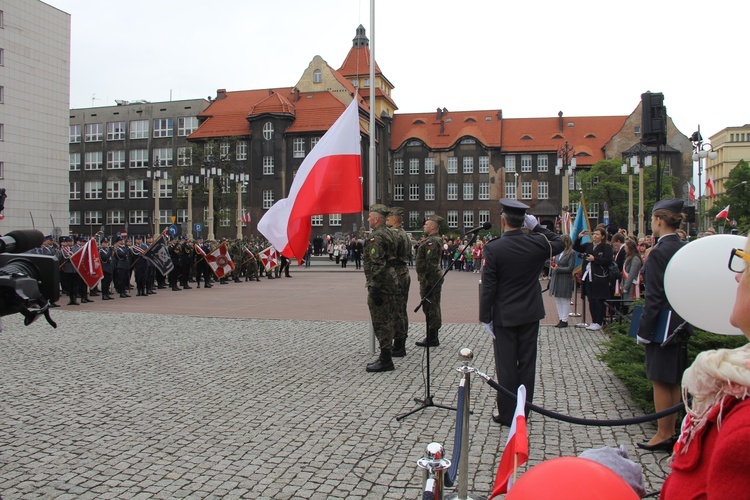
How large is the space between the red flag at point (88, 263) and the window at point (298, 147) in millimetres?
49035

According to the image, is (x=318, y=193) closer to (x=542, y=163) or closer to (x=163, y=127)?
(x=542, y=163)

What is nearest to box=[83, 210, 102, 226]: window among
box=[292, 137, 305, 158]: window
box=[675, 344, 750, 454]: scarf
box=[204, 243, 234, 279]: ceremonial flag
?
box=[292, 137, 305, 158]: window

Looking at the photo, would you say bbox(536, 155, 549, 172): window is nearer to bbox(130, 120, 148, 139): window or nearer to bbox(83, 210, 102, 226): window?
bbox(130, 120, 148, 139): window

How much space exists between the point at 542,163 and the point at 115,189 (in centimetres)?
5411

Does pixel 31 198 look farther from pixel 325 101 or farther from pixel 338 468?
pixel 338 468

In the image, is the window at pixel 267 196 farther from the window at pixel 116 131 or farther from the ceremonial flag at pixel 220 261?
the ceremonial flag at pixel 220 261

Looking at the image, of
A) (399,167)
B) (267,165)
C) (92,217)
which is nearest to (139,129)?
(92,217)

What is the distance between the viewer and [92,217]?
7875 cm

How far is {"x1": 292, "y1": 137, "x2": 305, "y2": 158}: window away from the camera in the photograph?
2589 inches

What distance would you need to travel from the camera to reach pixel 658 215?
17.4 ft

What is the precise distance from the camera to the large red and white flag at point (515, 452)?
7.49 ft

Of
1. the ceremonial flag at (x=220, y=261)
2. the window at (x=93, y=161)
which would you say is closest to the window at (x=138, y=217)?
the window at (x=93, y=161)

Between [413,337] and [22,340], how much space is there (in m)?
6.99

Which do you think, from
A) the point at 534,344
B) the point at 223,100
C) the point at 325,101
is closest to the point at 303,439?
the point at 534,344
